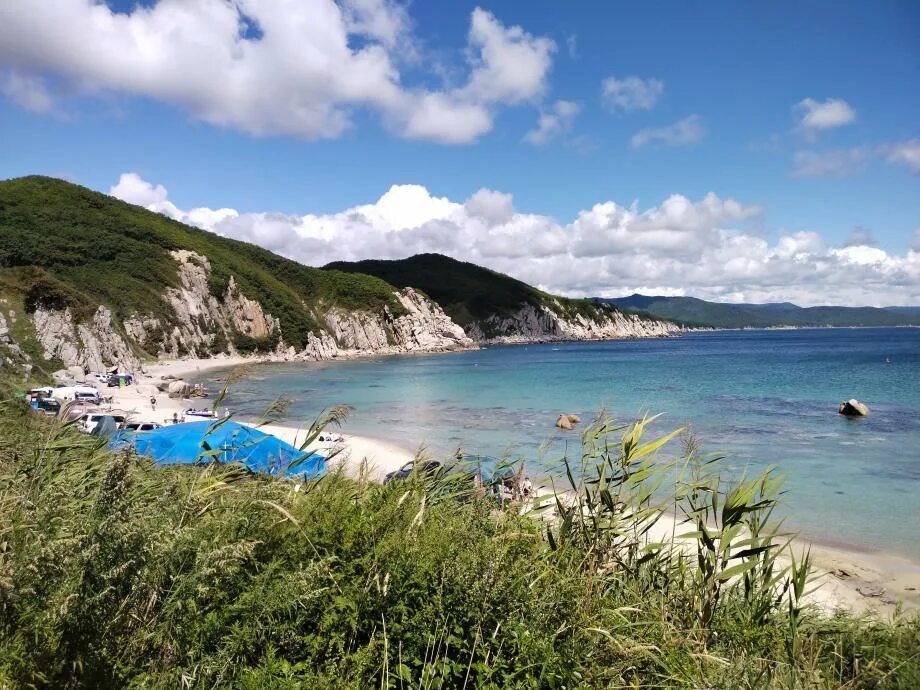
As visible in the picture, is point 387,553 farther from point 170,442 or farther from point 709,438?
point 709,438

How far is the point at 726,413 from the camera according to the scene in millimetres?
38500

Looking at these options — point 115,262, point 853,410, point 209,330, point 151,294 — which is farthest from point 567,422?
point 115,262

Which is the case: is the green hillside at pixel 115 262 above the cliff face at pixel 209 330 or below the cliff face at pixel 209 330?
above

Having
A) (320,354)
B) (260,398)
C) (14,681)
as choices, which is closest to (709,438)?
(14,681)

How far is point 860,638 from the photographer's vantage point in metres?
5.59

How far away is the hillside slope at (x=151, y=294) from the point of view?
5716 centimetres

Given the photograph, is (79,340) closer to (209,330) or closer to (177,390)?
(177,390)

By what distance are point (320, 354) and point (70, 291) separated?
46.9 metres

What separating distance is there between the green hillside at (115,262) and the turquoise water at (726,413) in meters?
23.8

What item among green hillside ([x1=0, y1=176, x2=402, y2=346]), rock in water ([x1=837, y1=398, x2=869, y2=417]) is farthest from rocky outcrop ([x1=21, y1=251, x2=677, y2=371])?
rock in water ([x1=837, y1=398, x2=869, y2=417])

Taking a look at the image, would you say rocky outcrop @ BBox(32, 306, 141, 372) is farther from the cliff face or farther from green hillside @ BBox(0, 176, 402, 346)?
green hillside @ BBox(0, 176, 402, 346)

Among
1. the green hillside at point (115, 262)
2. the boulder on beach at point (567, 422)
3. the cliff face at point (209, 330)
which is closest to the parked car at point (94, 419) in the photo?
the boulder on beach at point (567, 422)

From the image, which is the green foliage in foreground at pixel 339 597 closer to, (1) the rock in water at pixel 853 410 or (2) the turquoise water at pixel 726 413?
(2) the turquoise water at pixel 726 413

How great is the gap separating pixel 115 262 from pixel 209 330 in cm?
1659
